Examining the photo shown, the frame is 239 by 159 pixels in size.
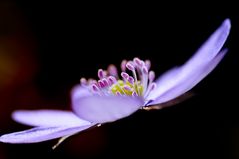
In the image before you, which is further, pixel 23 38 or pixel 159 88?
pixel 23 38

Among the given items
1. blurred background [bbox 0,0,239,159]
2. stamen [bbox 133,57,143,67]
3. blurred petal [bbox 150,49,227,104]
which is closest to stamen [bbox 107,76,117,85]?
stamen [bbox 133,57,143,67]

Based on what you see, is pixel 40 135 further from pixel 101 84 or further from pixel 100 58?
pixel 100 58

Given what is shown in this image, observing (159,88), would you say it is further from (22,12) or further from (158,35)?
(22,12)

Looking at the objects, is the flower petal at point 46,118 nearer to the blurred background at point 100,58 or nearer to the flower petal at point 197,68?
the flower petal at point 197,68

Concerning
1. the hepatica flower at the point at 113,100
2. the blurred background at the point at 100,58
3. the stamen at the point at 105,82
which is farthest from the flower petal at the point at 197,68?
the blurred background at the point at 100,58

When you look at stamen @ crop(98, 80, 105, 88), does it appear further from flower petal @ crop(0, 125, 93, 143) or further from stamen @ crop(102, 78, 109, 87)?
flower petal @ crop(0, 125, 93, 143)

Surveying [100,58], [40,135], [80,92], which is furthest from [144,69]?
[100,58]

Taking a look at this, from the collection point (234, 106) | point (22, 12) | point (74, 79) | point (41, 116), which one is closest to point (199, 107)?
point (234, 106)
